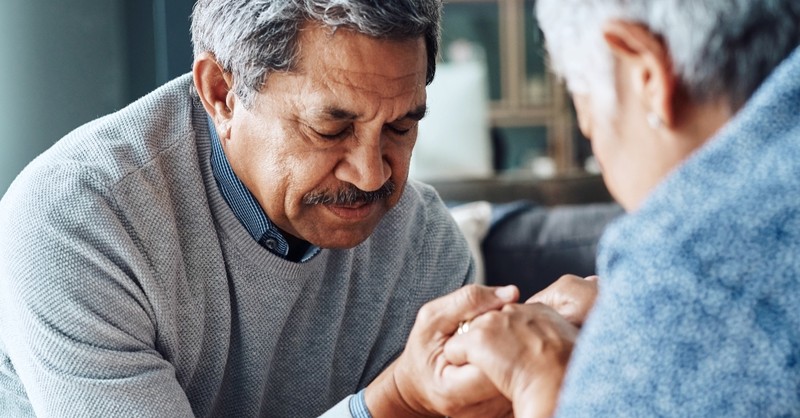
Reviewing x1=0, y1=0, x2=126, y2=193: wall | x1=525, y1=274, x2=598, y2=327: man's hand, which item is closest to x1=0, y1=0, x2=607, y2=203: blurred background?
x1=0, y1=0, x2=126, y2=193: wall

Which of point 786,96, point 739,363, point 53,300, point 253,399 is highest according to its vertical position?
point 786,96

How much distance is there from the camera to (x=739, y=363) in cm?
79

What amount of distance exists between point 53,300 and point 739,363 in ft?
3.17

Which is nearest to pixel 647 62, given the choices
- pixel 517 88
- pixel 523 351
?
pixel 523 351

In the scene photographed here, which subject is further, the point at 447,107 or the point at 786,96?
the point at 447,107

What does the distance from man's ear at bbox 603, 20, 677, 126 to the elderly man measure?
0.43 meters

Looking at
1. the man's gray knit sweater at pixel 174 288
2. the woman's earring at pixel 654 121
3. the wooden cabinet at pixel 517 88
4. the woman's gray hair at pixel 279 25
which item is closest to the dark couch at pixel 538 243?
the man's gray knit sweater at pixel 174 288

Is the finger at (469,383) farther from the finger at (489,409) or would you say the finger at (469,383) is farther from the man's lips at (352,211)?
the man's lips at (352,211)

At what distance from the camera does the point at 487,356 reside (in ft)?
3.83

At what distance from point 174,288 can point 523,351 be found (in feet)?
2.04

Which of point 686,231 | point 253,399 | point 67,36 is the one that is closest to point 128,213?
point 253,399

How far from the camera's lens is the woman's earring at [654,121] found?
0.92 meters

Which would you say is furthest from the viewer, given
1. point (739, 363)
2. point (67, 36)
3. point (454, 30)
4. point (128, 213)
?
point (454, 30)

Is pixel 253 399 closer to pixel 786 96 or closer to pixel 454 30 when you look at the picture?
pixel 786 96
